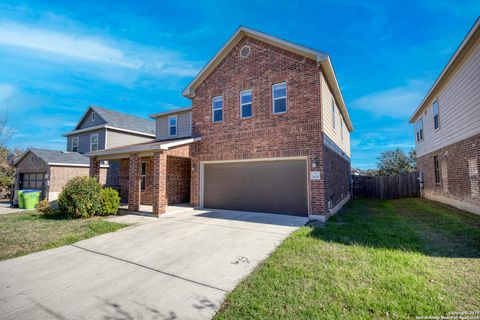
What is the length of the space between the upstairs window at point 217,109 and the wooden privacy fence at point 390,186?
47.8 ft

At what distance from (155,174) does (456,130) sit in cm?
1404

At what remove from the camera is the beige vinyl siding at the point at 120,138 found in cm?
2048

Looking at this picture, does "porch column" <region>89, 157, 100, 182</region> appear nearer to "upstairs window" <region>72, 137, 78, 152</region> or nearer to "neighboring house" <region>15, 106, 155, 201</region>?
"neighboring house" <region>15, 106, 155, 201</region>

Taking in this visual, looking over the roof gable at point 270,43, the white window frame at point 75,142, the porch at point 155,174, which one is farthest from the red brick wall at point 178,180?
the white window frame at point 75,142

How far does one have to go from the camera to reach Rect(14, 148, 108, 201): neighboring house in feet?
53.7

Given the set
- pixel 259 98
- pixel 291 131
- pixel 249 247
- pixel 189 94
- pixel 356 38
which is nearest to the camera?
pixel 249 247

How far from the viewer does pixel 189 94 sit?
12203 mm

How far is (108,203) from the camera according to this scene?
1016 centimetres

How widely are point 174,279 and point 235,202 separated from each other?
21.8ft

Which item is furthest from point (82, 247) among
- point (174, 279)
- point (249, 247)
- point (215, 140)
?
point (215, 140)

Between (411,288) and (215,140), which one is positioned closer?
(411,288)

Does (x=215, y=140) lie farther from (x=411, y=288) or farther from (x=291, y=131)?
(x=411, y=288)

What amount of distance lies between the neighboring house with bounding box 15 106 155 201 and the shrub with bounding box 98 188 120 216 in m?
7.23

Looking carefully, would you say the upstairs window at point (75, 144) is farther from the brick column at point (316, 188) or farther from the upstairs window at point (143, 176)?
the brick column at point (316, 188)
